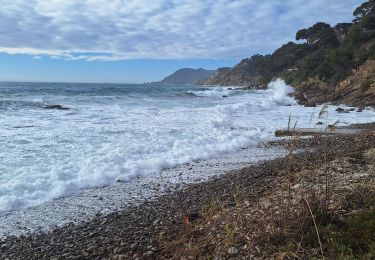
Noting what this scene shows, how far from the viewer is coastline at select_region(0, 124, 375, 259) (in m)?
4.70

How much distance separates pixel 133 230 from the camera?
5309mm

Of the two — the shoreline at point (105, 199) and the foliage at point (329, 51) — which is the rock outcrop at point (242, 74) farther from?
the shoreline at point (105, 199)

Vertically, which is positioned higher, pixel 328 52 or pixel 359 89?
pixel 328 52

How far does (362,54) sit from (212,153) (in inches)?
1292

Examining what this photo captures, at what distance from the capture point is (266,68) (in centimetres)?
7944

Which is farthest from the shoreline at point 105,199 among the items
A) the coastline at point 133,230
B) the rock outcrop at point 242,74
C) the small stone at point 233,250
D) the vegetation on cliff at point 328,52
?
the rock outcrop at point 242,74

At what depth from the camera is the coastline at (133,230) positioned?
4.70 m

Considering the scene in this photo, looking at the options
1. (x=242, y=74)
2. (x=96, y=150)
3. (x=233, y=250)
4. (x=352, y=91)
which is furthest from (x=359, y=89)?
(x=242, y=74)

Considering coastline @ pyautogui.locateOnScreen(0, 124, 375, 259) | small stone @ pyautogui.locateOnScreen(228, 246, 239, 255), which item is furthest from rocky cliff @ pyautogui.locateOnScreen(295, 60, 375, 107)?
small stone @ pyautogui.locateOnScreen(228, 246, 239, 255)

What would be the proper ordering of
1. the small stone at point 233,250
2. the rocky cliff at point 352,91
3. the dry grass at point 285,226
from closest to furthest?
the dry grass at point 285,226, the small stone at point 233,250, the rocky cliff at point 352,91

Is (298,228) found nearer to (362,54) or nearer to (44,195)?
(44,195)

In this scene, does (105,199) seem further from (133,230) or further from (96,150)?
(96,150)

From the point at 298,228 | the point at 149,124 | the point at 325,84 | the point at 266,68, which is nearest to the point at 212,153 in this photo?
the point at 149,124

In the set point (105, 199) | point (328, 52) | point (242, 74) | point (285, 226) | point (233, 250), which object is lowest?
point (242, 74)
